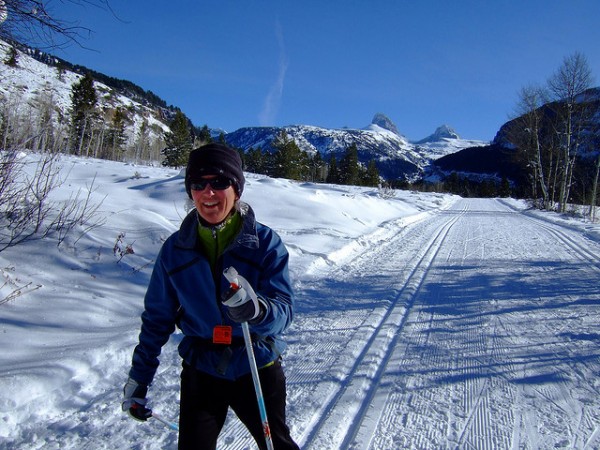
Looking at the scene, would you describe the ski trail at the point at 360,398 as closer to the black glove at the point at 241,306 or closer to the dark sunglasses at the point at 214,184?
the black glove at the point at 241,306

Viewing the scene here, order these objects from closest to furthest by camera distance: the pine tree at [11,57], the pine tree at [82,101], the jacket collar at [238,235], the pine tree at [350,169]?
the jacket collar at [238,235] < the pine tree at [11,57] < the pine tree at [82,101] < the pine tree at [350,169]

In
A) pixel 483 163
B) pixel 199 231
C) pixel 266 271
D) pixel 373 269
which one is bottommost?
pixel 373 269

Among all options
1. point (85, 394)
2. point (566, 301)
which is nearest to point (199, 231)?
point (85, 394)

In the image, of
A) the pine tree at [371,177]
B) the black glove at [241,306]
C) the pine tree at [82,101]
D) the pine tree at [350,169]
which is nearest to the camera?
the black glove at [241,306]

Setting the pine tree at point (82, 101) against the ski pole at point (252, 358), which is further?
the pine tree at point (82, 101)

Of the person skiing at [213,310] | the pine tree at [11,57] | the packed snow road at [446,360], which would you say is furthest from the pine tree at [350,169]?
the person skiing at [213,310]

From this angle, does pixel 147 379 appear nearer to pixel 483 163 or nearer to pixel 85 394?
pixel 85 394

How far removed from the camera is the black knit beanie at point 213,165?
1.74 meters

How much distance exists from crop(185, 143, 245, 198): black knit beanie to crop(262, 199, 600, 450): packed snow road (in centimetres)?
172

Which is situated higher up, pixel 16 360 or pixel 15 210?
pixel 15 210

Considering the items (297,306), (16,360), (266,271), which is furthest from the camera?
(297,306)

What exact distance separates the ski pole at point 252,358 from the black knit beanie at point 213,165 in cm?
50

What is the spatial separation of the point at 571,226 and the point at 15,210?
55.0ft

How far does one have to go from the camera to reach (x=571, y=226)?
14539 mm
